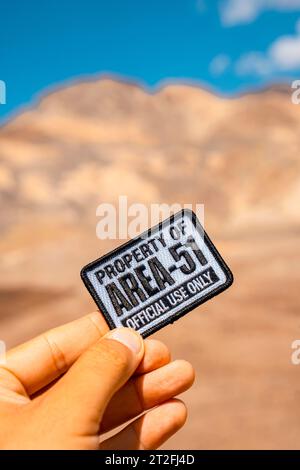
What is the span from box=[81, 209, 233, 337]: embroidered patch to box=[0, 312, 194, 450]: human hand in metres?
0.12

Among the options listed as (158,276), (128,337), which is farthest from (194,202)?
(128,337)

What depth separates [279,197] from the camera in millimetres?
21625

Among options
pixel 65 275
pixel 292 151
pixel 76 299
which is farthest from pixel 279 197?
pixel 76 299

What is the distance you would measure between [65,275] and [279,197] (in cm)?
1158

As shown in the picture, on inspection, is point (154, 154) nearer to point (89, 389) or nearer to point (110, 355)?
point (110, 355)

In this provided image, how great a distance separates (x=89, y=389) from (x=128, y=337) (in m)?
0.40

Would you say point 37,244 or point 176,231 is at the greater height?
point 37,244

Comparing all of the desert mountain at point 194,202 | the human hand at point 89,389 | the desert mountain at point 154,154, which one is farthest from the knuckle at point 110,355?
the desert mountain at point 154,154

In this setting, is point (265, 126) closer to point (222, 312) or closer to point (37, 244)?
point (37, 244)

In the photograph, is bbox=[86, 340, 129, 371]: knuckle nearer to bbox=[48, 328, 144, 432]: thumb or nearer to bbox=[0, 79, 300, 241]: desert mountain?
bbox=[48, 328, 144, 432]: thumb

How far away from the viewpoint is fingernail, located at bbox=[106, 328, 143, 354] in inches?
89.9

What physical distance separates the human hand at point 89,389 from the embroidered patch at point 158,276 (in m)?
0.12

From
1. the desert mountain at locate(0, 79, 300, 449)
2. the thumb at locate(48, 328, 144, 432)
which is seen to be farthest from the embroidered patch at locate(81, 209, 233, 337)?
the desert mountain at locate(0, 79, 300, 449)

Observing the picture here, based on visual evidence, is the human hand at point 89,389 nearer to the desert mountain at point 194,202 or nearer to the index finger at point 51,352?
→ the index finger at point 51,352
